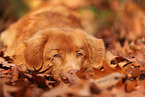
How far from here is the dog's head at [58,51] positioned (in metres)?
3.72

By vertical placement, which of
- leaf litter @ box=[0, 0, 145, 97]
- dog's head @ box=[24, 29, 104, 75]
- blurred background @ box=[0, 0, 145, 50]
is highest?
blurred background @ box=[0, 0, 145, 50]

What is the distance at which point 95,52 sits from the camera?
14.0ft

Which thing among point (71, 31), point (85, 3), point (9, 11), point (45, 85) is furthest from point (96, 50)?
point (85, 3)

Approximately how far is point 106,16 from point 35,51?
321 inches

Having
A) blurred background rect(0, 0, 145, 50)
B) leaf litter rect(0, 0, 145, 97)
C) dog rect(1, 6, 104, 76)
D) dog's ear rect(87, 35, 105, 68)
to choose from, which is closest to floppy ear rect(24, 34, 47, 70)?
dog rect(1, 6, 104, 76)

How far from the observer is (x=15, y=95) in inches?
90.2

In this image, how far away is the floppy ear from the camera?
3.76m

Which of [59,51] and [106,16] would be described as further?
[106,16]

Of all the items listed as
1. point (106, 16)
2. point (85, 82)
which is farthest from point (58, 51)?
point (106, 16)

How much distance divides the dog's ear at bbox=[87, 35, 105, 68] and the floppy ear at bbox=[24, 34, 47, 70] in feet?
3.34

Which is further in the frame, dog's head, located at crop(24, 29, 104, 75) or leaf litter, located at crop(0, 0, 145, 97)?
dog's head, located at crop(24, 29, 104, 75)

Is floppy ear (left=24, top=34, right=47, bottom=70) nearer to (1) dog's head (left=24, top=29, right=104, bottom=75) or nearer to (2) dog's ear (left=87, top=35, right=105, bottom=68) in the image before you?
(1) dog's head (left=24, top=29, right=104, bottom=75)

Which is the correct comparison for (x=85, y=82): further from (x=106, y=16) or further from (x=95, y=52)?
(x=106, y=16)

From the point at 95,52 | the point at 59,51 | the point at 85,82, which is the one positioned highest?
the point at 95,52
